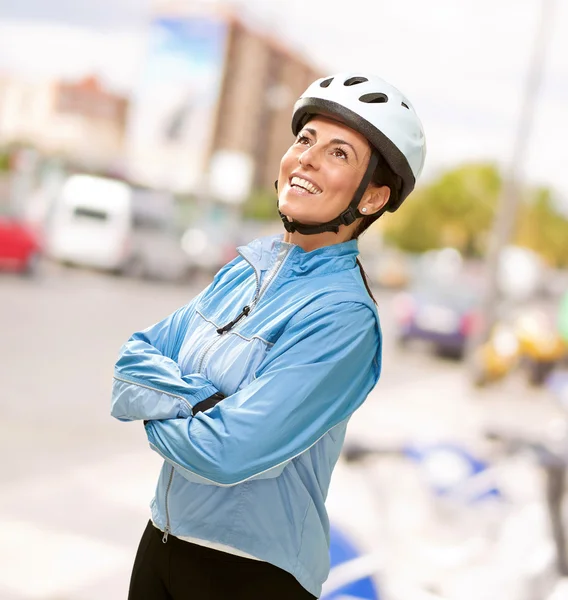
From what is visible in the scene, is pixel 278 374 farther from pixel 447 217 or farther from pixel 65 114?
pixel 65 114

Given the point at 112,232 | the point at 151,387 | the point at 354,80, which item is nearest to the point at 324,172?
the point at 354,80

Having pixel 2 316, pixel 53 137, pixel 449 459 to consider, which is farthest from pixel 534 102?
pixel 53 137

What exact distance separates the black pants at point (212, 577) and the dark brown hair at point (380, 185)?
59cm

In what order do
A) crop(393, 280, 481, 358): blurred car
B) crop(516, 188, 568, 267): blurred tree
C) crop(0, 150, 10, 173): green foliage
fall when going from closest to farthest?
crop(393, 280, 481, 358): blurred car < crop(0, 150, 10, 173): green foliage < crop(516, 188, 568, 267): blurred tree

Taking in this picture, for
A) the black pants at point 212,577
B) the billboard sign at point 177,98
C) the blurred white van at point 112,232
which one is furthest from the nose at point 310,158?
the billboard sign at point 177,98

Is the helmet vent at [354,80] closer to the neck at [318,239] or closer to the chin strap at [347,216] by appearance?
the chin strap at [347,216]

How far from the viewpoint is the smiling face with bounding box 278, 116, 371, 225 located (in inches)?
73.2

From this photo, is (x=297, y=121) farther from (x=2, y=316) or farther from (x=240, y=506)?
(x=2, y=316)

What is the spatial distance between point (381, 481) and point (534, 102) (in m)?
11.3

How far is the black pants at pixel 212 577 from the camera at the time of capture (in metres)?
1.83

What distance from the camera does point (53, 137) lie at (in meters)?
86.6

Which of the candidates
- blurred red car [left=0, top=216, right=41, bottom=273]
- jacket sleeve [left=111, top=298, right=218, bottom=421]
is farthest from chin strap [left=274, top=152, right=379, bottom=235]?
blurred red car [left=0, top=216, right=41, bottom=273]

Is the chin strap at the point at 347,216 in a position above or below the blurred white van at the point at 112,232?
above

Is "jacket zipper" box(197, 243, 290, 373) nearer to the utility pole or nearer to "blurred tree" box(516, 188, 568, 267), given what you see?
the utility pole
